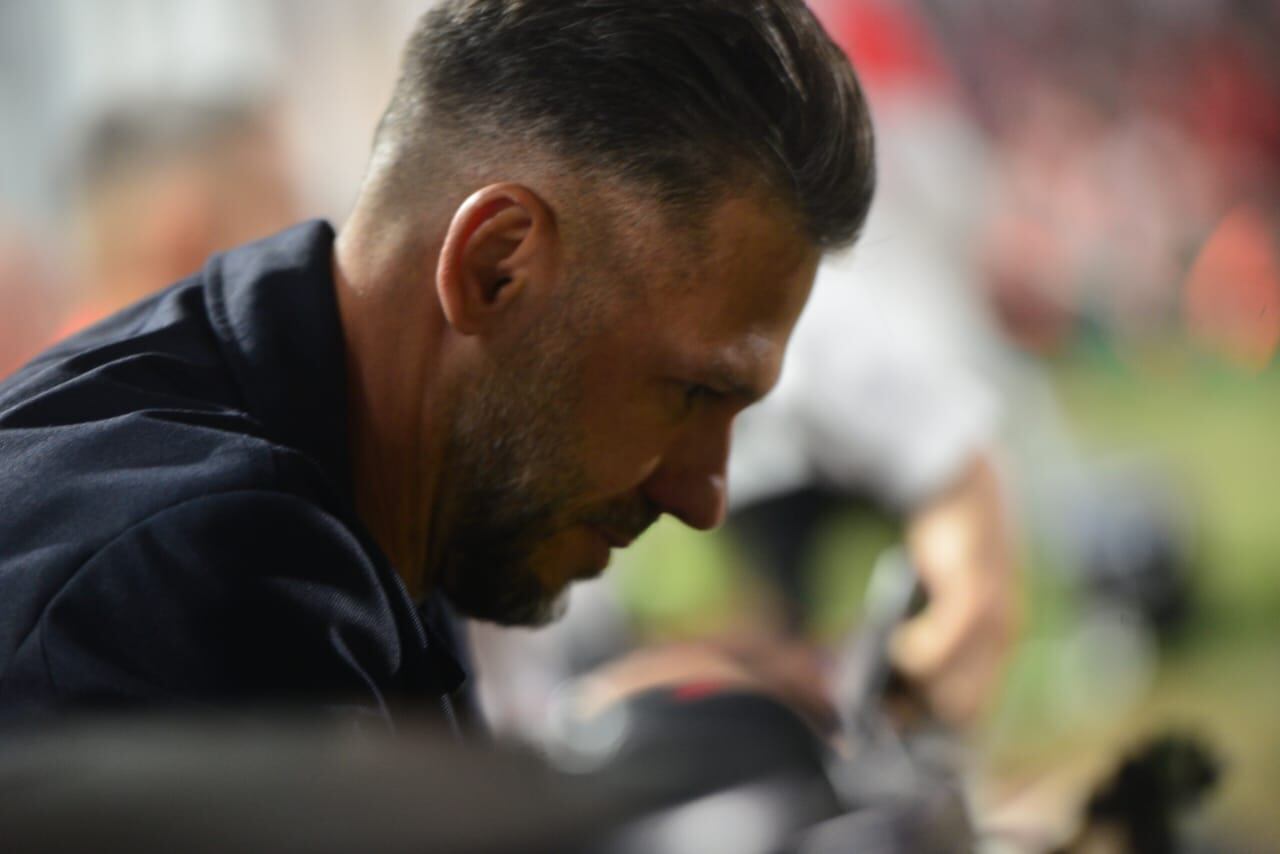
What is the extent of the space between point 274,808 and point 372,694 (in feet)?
1.06

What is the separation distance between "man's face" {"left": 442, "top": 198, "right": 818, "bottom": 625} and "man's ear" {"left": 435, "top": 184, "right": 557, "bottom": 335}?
2cm

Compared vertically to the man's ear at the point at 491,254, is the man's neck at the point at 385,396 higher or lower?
lower

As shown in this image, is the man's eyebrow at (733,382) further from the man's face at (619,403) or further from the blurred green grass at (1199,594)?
the blurred green grass at (1199,594)

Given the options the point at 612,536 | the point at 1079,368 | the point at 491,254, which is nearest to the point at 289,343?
the point at 491,254

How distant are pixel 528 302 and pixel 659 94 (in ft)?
0.40

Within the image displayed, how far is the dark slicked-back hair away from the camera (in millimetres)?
713

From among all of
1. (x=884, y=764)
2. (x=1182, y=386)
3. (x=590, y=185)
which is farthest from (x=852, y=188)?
(x=884, y=764)

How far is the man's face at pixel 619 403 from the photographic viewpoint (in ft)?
2.39

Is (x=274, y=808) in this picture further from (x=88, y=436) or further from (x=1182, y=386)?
(x=1182, y=386)

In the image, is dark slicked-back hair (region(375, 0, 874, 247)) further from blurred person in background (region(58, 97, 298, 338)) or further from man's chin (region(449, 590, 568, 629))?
blurred person in background (region(58, 97, 298, 338))

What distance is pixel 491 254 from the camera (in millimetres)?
721

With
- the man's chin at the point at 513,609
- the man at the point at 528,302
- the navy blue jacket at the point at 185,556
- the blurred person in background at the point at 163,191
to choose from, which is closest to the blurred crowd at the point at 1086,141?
the blurred person in background at the point at 163,191

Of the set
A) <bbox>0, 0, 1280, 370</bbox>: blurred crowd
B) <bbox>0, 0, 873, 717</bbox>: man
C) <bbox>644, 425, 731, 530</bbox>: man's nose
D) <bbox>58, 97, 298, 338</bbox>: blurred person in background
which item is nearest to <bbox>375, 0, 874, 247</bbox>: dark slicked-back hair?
<bbox>0, 0, 873, 717</bbox>: man

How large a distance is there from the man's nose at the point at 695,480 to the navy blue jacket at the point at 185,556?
0.57 ft
